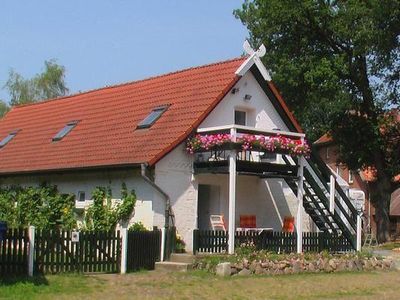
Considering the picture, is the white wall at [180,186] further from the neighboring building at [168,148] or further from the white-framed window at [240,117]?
the white-framed window at [240,117]

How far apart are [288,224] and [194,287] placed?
10284 millimetres

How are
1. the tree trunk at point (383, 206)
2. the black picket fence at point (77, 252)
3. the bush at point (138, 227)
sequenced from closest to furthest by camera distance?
1. the black picket fence at point (77, 252)
2. the bush at point (138, 227)
3. the tree trunk at point (383, 206)

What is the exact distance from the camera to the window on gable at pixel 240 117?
24.8 metres

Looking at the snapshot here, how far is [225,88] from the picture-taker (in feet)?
76.7

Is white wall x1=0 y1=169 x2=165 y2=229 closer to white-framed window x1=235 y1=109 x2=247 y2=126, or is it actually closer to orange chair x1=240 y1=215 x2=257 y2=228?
orange chair x1=240 y1=215 x2=257 y2=228

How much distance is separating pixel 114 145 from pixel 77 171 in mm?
1586

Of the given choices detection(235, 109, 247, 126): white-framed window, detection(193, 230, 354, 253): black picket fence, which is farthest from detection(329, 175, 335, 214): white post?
detection(235, 109, 247, 126): white-framed window

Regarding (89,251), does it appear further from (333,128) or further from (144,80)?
(333,128)

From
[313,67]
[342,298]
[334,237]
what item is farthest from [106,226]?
[313,67]

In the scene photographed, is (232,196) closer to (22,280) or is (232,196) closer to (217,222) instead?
(217,222)

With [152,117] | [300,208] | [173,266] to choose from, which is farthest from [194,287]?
[152,117]

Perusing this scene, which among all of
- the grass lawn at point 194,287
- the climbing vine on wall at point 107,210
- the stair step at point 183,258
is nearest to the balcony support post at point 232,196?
the stair step at point 183,258

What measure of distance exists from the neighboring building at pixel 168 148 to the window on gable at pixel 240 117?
0.04 meters

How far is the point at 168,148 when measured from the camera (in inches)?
846
